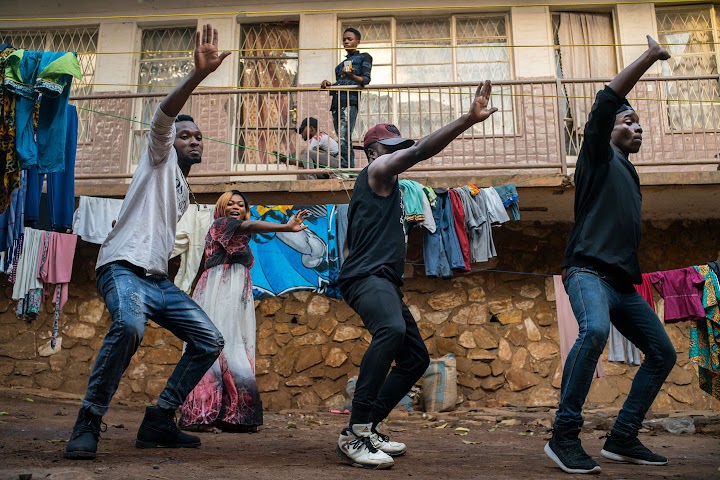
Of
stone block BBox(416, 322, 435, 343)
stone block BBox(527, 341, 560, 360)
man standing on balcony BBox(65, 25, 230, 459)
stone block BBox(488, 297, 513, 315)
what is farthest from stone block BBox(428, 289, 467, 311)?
man standing on balcony BBox(65, 25, 230, 459)

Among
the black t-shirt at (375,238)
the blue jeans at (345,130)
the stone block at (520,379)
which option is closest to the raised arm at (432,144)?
the black t-shirt at (375,238)

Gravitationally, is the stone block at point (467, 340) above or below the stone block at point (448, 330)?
below

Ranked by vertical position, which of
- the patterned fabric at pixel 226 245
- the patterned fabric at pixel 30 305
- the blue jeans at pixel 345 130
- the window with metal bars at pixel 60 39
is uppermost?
the window with metal bars at pixel 60 39

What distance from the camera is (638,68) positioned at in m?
3.27

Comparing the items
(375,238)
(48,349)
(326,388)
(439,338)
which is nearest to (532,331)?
(439,338)

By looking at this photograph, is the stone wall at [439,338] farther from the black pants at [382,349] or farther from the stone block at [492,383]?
the black pants at [382,349]

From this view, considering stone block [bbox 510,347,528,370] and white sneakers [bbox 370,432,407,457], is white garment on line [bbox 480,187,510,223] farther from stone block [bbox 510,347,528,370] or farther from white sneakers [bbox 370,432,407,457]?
white sneakers [bbox 370,432,407,457]

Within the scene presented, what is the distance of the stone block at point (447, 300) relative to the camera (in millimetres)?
8609

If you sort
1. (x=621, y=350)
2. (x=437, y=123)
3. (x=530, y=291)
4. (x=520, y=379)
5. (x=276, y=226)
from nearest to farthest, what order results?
(x=276, y=226) < (x=621, y=350) < (x=520, y=379) < (x=530, y=291) < (x=437, y=123)

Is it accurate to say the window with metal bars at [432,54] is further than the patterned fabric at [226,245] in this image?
Yes

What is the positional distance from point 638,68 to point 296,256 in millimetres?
5035

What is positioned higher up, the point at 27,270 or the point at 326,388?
the point at 27,270

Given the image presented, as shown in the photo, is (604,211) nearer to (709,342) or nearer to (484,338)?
(709,342)

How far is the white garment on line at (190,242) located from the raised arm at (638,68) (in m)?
5.48
